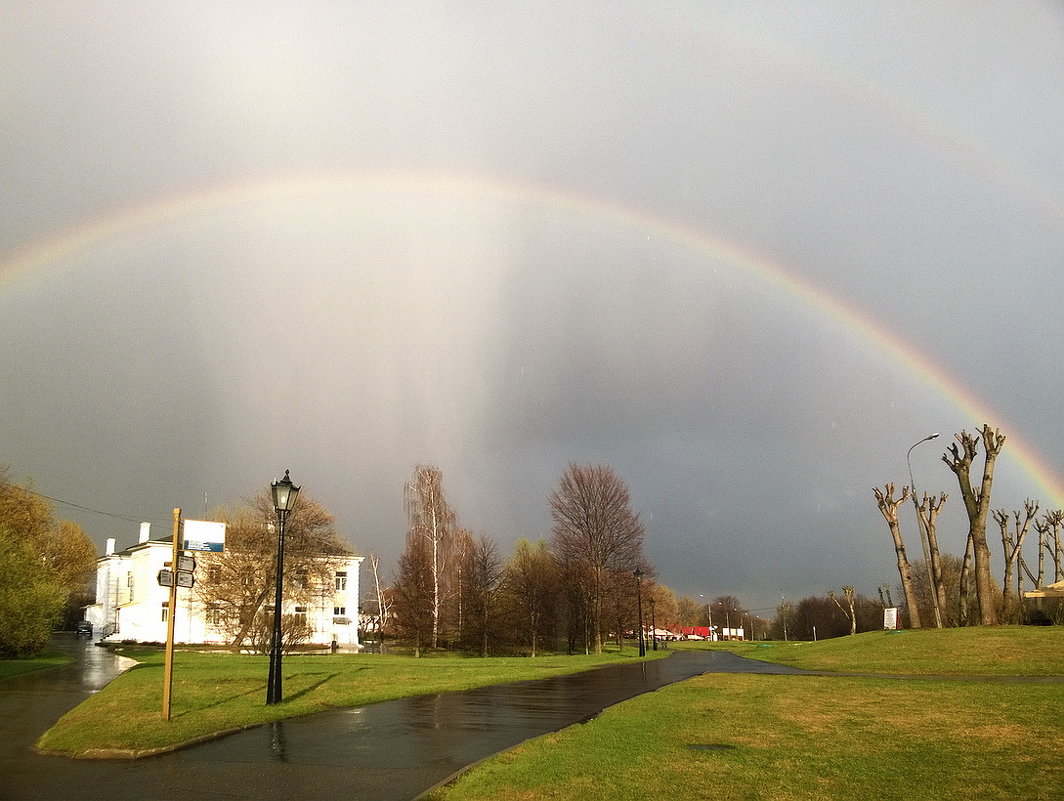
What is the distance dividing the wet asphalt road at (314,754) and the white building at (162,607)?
1808 inches

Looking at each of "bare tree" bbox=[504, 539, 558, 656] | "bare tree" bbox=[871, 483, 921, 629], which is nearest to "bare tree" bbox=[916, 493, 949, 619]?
"bare tree" bbox=[871, 483, 921, 629]

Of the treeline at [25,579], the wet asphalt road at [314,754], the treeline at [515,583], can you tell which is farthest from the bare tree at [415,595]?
the wet asphalt road at [314,754]

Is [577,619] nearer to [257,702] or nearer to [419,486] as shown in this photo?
[419,486]

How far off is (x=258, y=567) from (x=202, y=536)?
42101 mm

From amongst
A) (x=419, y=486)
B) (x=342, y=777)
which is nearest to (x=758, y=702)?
(x=342, y=777)

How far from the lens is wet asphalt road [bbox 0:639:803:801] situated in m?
9.71

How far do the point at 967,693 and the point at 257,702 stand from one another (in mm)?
17589

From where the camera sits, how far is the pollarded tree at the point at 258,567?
5434 cm

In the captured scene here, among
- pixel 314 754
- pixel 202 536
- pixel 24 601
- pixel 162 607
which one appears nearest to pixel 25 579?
pixel 24 601

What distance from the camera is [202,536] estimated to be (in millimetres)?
16203

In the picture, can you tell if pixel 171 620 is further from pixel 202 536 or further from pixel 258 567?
pixel 258 567

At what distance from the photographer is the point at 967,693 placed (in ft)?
64.8

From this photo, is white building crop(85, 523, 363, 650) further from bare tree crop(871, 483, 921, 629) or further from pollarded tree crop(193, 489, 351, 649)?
bare tree crop(871, 483, 921, 629)

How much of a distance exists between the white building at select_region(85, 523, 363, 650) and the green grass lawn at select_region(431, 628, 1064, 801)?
50.1 metres
